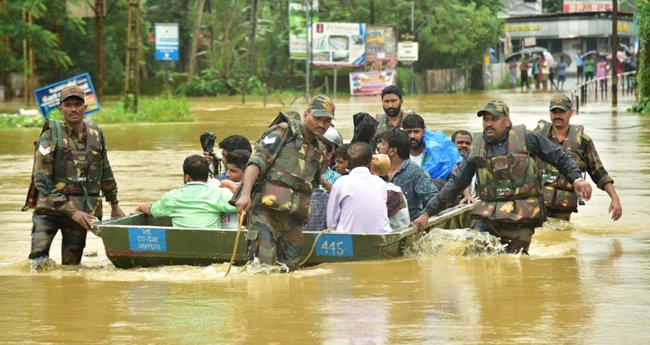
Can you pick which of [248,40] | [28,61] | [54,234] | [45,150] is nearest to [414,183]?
[54,234]

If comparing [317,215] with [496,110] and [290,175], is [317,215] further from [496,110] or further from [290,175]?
[496,110]

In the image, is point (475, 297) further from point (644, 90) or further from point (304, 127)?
point (644, 90)

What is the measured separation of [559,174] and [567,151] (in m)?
0.47

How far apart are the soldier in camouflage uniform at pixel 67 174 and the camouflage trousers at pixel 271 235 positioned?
1.58 meters

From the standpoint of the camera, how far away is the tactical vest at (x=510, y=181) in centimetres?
1044

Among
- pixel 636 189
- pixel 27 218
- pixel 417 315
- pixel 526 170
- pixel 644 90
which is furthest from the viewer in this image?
pixel 644 90

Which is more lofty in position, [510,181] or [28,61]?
[28,61]

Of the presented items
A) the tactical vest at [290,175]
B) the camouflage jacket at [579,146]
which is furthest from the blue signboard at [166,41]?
the tactical vest at [290,175]

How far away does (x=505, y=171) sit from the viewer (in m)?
10.5

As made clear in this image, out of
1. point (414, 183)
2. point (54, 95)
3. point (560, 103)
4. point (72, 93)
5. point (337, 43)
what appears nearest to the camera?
point (72, 93)

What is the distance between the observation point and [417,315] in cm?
888

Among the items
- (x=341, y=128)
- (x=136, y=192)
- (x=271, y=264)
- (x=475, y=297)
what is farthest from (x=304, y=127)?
(x=341, y=128)

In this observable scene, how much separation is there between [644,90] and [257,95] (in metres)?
26.5

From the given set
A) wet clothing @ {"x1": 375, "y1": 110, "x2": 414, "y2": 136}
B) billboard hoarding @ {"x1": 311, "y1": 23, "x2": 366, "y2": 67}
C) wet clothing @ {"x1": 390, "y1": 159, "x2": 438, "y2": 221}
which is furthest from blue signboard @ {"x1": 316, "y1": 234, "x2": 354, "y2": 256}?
billboard hoarding @ {"x1": 311, "y1": 23, "x2": 366, "y2": 67}
